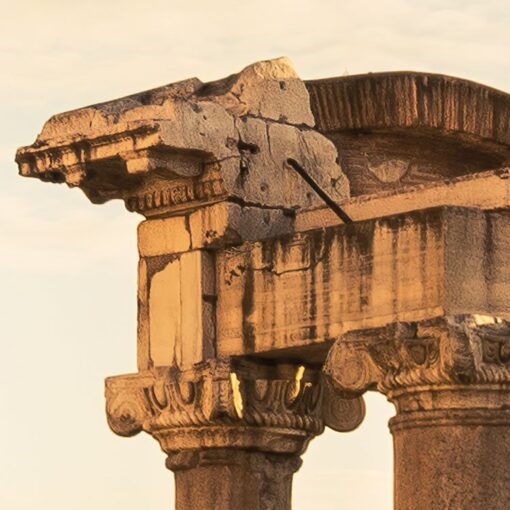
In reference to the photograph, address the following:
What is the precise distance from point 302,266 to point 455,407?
1596mm

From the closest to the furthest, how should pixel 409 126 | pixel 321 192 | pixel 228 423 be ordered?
pixel 321 192, pixel 228 423, pixel 409 126

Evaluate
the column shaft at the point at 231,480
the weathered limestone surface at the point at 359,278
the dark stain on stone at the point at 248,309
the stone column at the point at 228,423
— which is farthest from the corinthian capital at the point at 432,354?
the column shaft at the point at 231,480

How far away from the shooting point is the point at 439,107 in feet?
57.8

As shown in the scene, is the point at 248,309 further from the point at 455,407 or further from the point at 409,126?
the point at 455,407

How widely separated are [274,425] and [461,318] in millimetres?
2300

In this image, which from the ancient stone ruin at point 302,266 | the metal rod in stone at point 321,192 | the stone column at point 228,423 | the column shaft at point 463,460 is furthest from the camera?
the stone column at point 228,423

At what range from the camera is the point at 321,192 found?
55.6 ft

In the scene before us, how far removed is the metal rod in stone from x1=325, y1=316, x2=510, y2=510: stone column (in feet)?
3.69

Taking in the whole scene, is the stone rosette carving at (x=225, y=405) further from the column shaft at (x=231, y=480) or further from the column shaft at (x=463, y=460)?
the column shaft at (x=463, y=460)

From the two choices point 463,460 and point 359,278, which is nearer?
point 463,460

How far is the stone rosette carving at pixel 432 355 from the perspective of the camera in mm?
15562

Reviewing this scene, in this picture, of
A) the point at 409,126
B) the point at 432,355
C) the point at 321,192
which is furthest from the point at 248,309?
the point at 432,355

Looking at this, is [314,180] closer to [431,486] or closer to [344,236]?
[344,236]

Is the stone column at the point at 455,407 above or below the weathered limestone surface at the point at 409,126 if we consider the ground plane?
below
